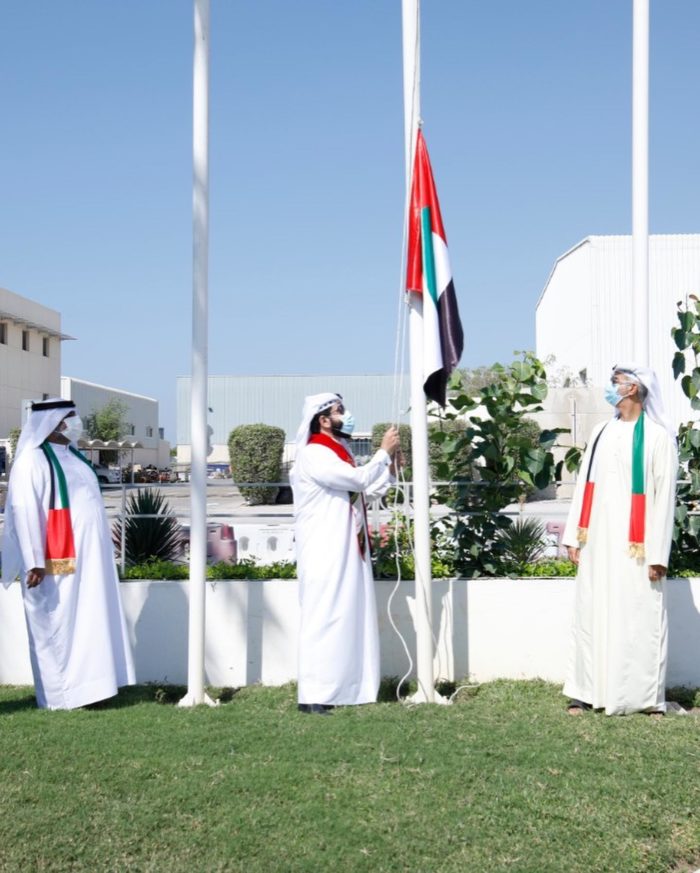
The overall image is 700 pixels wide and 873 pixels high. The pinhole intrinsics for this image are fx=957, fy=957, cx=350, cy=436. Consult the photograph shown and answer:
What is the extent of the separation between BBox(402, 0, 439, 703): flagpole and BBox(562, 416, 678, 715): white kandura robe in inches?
34.6

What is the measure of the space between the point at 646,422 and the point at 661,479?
36cm

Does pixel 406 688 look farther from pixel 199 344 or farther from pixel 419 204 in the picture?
pixel 419 204

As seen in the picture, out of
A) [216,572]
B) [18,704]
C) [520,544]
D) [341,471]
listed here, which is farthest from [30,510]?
[520,544]

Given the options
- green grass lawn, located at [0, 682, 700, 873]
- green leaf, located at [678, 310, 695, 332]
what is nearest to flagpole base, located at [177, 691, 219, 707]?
green grass lawn, located at [0, 682, 700, 873]

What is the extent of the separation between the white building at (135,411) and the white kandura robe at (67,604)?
169 feet

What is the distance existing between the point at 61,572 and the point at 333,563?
1706mm

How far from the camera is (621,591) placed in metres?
5.59

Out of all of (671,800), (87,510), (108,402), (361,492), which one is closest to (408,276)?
(361,492)

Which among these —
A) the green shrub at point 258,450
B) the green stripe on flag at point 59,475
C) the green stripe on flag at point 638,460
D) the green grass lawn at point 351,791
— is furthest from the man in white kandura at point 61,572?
the green shrub at point 258,450

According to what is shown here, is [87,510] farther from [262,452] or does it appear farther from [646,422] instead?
[262,452]

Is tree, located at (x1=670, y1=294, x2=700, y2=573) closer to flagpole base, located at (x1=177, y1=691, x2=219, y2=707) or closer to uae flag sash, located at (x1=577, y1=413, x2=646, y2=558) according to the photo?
uae flag sash, located at (x1=577, y1=413, x2=646, y2=558)

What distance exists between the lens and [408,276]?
19.6 ft

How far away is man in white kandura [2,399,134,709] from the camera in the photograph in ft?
19.2

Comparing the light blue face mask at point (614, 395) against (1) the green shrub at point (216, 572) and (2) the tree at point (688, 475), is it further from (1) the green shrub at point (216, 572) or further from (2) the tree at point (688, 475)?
(1) the green shrub at point (216, 572)
